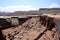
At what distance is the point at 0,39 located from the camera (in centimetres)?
2202

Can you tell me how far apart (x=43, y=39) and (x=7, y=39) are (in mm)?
9871

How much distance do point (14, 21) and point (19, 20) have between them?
3.14 metres

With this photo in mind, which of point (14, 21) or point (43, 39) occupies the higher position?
point (43, 39)

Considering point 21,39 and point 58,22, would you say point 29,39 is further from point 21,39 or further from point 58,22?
point 58,22

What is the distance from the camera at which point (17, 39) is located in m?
19.6

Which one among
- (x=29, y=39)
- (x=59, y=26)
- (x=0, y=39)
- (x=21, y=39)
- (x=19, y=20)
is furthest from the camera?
(x=19, y=20)

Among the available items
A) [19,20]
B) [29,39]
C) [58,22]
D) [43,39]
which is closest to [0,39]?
[29,39]

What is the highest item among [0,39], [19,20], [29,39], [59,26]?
[59,26]

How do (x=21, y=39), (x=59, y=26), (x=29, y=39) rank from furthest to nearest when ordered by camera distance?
(x=21, y=39), (x=29, y=39), (x=59, y=26)

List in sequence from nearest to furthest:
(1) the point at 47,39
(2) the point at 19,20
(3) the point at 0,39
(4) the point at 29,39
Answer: (1) the point at 47,39, (4) the point at 29,39, (3) the point at 0,39, (2) the point at 19,20

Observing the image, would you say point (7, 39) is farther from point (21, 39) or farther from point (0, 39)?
point (21, 39)

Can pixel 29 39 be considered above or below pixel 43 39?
below

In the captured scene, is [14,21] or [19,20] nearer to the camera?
[14,21]

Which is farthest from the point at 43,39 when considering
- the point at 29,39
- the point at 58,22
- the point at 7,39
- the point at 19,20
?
the point at 19,20
